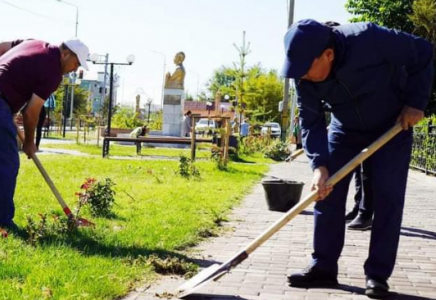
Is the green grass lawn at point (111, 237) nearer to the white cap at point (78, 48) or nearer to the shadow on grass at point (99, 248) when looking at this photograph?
the shadow on grass at point (99, 248)

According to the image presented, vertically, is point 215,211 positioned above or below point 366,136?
below

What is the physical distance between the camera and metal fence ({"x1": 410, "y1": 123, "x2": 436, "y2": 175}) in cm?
1681

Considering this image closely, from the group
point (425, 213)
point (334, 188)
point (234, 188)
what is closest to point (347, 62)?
point (334, 188)

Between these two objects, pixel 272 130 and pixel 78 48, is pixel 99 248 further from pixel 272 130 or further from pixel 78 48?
pixel 272 130

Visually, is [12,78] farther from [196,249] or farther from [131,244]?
[196,249]

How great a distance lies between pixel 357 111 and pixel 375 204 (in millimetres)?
640

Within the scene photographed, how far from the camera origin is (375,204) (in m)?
4.51

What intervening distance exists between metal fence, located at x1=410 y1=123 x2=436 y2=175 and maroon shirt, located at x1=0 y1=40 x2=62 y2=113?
1283 cm

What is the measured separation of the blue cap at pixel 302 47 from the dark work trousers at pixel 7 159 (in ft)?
8.51

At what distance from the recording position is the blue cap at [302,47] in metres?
3.86

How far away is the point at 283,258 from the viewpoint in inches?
220

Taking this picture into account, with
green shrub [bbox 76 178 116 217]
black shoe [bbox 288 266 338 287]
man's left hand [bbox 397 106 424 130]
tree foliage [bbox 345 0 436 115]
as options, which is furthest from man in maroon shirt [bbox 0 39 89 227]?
tree foliage [bbox 345 0 436 115]

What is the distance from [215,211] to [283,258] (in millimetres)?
2395

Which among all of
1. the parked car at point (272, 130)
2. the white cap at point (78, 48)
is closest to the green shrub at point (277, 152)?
the parked car at point (272, 130)
